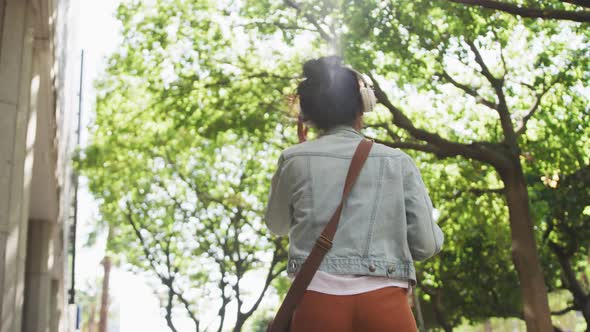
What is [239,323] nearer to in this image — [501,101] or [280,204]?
[501,101]

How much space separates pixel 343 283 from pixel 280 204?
370mm

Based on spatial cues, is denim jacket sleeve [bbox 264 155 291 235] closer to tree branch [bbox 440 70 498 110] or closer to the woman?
the woman

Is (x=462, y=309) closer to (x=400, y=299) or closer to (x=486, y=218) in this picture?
(x=486, y=218)

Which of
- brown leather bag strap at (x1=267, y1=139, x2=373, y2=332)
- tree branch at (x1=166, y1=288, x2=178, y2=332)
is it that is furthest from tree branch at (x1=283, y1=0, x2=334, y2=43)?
tree branch at (x1=166, y1=288, x2=178, y2=332)

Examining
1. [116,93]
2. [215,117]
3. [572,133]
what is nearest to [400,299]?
[215,117]

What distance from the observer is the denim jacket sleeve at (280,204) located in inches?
102

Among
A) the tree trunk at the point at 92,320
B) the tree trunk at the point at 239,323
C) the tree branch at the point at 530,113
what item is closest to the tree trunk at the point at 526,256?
the tree branch at the point at 530,113

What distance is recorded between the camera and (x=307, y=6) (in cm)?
1451

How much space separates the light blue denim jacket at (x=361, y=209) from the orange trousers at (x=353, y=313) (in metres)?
0.07

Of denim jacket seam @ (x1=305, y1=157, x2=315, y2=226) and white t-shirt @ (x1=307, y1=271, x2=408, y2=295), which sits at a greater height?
denim jacket seam @ (x1=305, y1=157, x2=315, y2=226)

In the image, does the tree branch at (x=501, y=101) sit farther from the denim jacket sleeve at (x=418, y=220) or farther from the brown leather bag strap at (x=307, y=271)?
the brown leather bag strap at (x=307, y=271)

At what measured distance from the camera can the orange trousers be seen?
2320 mm

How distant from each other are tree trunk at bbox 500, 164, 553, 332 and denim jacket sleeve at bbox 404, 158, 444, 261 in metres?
9.91

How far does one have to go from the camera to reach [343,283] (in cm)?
236
